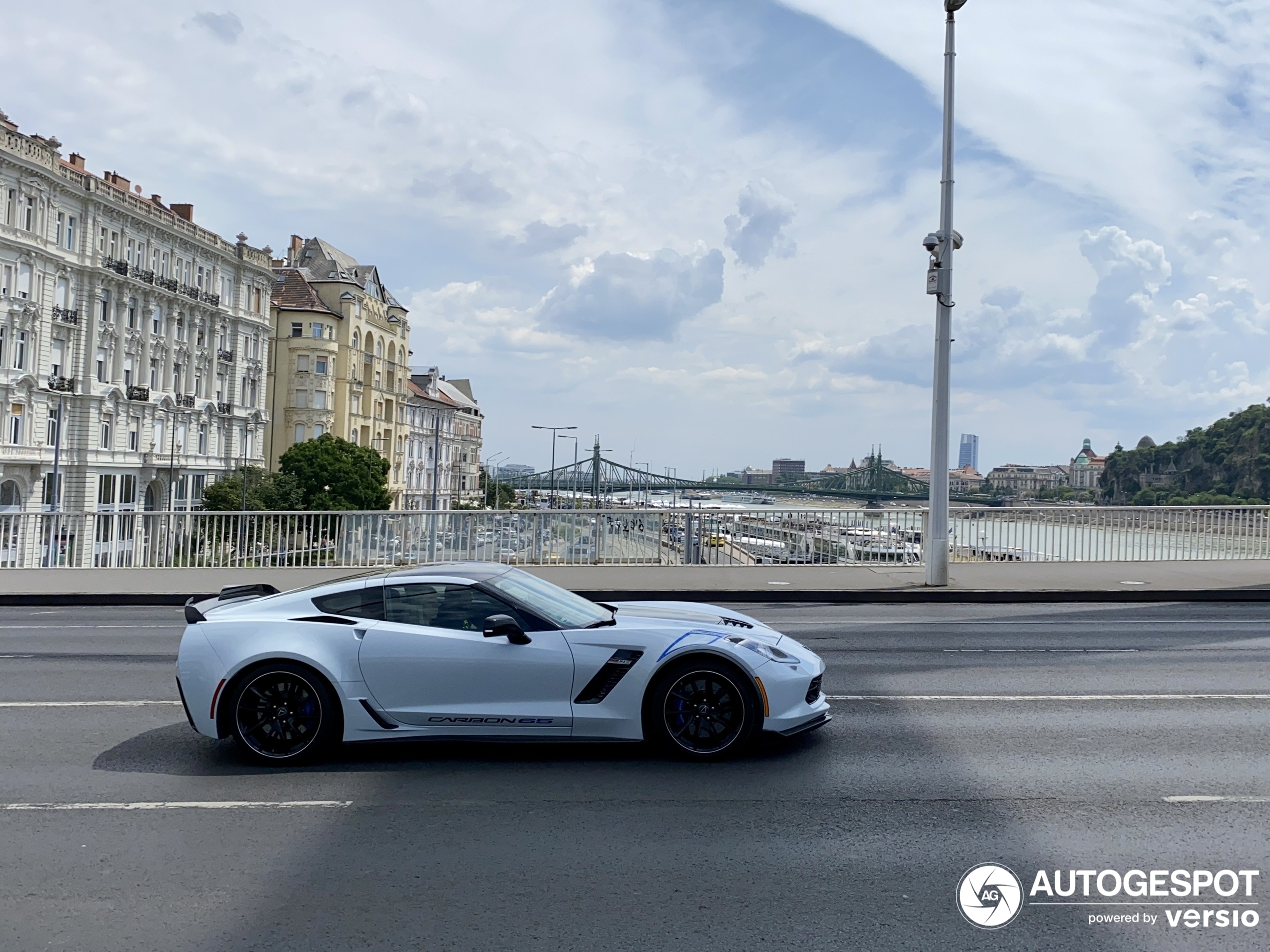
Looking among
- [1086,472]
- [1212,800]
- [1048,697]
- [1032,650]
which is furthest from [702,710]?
[1086,472]

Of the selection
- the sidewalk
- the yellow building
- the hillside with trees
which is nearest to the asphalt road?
the sidewalk

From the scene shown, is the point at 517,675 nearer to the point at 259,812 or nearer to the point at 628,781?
the point at 628,781

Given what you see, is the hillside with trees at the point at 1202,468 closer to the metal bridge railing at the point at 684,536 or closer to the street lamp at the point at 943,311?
the metal bridge railing at the point at 684,536

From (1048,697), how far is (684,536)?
1135 cm

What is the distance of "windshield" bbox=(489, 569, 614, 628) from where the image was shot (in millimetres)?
6945

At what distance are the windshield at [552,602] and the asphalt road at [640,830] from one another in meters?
0.89

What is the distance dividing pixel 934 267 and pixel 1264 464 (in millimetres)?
13551

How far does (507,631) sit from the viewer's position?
6.63 metres

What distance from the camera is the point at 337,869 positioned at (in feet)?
15.8

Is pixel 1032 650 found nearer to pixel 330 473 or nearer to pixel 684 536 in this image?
pixel 684 536

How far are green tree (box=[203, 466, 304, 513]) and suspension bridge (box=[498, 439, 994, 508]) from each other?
2056 centimetres

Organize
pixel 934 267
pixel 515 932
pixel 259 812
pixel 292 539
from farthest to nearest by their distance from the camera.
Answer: pixel 292 539
pixel 934 267
pixel 259 812
pixel 515 932

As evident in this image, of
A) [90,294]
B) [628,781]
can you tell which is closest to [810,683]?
[628,781]

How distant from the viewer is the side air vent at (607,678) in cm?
659
